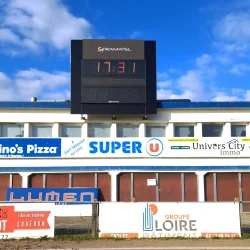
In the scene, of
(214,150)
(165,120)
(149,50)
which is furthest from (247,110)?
(149,50)

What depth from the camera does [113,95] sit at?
816 inches

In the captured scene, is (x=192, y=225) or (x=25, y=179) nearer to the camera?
(x=192, y=225)

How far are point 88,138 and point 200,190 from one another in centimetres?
772

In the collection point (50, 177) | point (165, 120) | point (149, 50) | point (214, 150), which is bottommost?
point (50, 177)

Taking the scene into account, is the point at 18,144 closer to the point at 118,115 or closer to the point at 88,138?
the point at 88,138

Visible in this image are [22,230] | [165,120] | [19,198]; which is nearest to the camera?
[22,230]

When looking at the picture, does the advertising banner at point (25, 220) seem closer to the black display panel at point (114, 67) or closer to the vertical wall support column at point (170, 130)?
the black display panel at point (114, 67)

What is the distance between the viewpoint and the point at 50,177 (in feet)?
70.5

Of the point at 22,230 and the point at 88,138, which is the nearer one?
the point at 22,230

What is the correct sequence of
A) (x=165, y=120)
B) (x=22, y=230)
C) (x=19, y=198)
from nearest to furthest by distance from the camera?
(x=22, y=230), (x=19, y=198), (x=165, y=120)

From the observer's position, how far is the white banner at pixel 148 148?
21484 millimetres

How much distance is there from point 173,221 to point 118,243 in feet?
6.52

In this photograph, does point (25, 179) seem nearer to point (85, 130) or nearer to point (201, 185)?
point (85, 130)

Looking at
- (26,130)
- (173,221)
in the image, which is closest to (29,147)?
(26,130)
